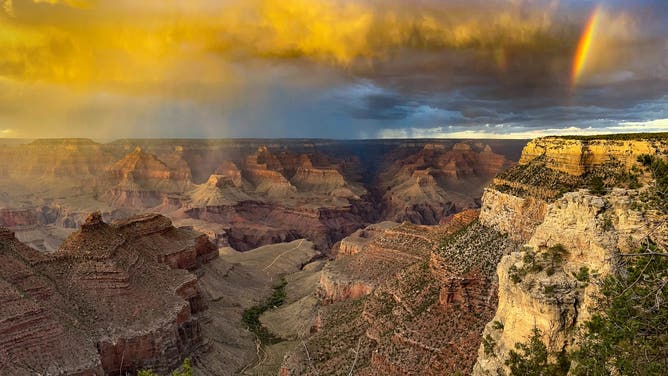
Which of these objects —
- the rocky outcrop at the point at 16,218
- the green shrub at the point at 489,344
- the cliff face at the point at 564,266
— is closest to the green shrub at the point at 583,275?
the cliff face at the point at 564,266

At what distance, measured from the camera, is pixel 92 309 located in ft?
166

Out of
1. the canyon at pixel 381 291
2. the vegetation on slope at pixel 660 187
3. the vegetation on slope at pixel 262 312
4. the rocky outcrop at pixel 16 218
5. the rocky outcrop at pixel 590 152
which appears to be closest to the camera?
the vegetation on slope at pixel 660 187

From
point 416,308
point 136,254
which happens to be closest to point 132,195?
point 136,254

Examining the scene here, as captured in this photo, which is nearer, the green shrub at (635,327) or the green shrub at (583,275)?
the green shrub at (635,327)

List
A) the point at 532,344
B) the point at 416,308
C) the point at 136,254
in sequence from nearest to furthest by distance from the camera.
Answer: the point at 532,344 < the point at 416,308 < the point at 136,254

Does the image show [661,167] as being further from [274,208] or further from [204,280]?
[274,208]

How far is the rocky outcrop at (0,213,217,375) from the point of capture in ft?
139

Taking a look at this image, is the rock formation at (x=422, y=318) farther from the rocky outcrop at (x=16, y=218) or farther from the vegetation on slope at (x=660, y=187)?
the rocky outcrop at (x=16, y=218)

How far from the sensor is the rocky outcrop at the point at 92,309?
139 feet

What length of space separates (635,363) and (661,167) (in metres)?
8.78

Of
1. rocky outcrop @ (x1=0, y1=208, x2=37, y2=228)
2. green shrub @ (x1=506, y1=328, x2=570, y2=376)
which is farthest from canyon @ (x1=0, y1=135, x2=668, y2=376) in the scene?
rocky outcrop @ (x1=0, y1=208, x2=37, y2=228)

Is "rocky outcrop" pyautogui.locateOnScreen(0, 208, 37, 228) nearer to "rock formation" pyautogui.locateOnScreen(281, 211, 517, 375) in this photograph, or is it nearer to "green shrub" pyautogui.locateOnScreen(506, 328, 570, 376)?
"rock formation" pyautogui.locateOnScreen(281, 211, 517, 375)

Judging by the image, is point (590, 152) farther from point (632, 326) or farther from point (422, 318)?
point (632, 326)

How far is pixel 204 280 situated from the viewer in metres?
84.6
